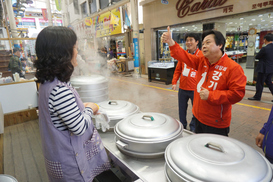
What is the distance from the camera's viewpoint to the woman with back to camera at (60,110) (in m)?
0.90

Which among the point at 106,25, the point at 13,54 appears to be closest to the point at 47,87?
the point at 13,54

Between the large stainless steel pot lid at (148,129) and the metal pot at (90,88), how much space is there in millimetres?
745

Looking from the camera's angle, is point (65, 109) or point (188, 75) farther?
point (188, 75)

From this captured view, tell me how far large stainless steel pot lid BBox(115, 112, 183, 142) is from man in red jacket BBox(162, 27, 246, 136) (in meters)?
0.54

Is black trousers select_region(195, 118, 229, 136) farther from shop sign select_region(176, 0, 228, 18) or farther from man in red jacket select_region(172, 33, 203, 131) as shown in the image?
shop sign select_region(176, 0, 228, 18)

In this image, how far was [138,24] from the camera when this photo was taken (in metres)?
9.25

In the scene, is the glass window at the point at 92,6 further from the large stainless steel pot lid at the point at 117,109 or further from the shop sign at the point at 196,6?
the large stainless steel pot lid at the point at 117,109

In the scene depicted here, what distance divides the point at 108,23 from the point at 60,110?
12476 millimetres

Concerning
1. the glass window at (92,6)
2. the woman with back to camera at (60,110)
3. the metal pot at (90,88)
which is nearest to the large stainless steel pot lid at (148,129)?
the woman with back to camera at (60,110)

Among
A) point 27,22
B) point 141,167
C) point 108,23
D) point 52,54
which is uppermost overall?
point 27,22

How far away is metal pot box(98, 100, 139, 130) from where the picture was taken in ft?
4.38

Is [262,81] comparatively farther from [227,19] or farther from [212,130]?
[212,130]

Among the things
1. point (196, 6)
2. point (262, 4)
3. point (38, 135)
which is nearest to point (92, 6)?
point (196, 6)

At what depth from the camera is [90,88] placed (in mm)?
1754
